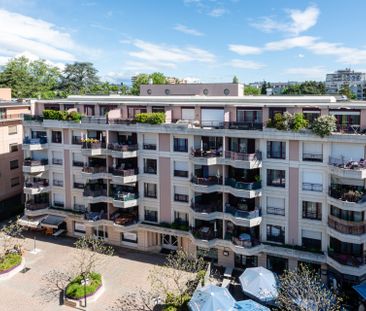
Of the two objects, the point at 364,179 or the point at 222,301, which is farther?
the point at 364,179

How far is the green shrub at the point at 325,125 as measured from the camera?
1294 inches

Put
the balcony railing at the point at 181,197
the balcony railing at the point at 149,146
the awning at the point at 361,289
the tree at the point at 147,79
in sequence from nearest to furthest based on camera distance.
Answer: the awning at the point at 361,289 < the balcony railing at the point at 181,197 < the balcony railing at the point at 149,146 < the tree at the point at 147,79

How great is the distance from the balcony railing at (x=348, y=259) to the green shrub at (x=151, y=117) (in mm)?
22134

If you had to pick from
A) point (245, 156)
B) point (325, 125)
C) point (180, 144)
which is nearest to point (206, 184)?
point (245, 156)

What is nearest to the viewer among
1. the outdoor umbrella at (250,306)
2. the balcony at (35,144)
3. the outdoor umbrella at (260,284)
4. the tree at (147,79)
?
the outdoor umbrella at (250,306)

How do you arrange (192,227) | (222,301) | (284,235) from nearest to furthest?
(222,301) → (284,235) → (192,227)

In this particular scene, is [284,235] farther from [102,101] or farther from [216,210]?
[102,101]

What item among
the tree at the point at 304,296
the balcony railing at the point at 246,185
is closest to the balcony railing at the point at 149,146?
the balcony railing at the point at 246,185

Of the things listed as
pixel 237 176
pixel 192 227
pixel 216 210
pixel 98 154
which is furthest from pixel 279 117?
pixel 98 154

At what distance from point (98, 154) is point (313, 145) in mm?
24339

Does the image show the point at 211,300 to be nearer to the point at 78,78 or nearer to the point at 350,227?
the point at 350,227

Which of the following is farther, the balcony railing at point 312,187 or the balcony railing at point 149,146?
the balcony railing at point 149,146

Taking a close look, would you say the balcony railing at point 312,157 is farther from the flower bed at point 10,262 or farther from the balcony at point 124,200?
the flower bed at point 10,262

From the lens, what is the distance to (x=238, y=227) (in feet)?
128
